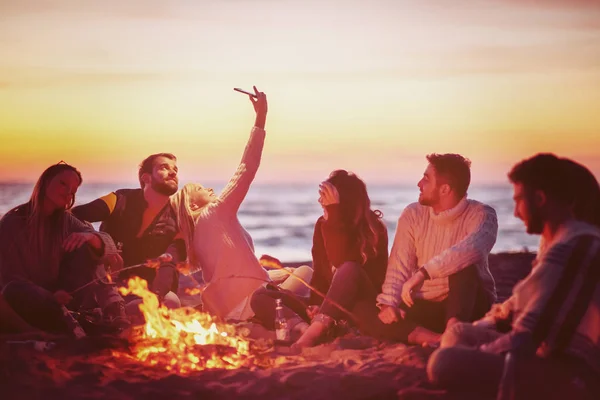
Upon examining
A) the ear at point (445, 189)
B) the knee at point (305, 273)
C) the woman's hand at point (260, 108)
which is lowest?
the knee at point (305, 273)

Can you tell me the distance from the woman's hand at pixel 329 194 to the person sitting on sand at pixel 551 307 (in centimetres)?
159

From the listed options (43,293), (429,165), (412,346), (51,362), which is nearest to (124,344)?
(51,362)

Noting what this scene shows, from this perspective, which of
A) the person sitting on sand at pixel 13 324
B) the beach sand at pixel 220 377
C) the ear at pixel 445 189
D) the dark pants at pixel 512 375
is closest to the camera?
the dark pants at pixel 512 375

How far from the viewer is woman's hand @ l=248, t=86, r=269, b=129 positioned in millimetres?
5660

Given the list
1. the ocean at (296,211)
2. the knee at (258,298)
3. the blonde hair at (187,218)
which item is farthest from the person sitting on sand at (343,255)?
the ocean at (296,211)

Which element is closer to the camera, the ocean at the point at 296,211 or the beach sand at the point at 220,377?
the beach sand at the point at 220,377

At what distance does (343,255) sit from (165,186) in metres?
1.44

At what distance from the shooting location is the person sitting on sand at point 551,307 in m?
3.56

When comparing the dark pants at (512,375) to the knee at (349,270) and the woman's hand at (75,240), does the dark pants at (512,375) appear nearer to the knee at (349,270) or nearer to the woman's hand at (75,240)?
the knee at (349,270)

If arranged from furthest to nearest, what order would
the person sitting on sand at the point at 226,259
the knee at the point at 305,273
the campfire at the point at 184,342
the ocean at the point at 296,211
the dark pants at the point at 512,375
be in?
the ocean at the point at 296,211 → the knee at the point at 305,273 → the person sitting on sand at the point at 226,259 → the campfire at the point at 184,342 → the dark pants at the point at 512,375

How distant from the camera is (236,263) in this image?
5.84m

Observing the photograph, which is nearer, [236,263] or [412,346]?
[412,346]

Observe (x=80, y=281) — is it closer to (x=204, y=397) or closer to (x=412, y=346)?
(x=204, y=397)

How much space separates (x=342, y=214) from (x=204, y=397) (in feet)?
4.93
